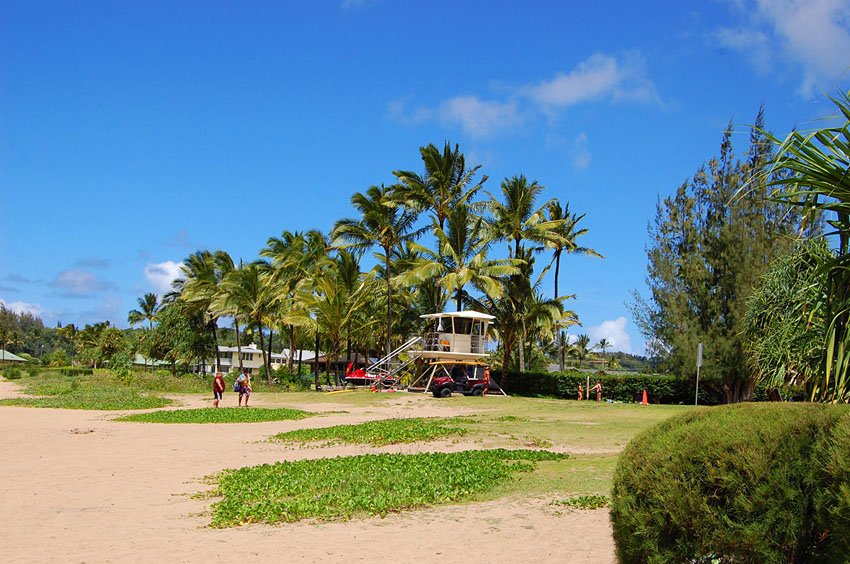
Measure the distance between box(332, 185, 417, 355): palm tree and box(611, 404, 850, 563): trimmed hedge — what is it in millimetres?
38915

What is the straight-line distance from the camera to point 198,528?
29.7 ft

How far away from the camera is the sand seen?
7.66 metres

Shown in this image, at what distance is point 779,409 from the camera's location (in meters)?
4.95

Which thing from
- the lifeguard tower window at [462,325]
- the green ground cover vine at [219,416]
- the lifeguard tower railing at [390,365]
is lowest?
the green ground cover vine at [219,416]

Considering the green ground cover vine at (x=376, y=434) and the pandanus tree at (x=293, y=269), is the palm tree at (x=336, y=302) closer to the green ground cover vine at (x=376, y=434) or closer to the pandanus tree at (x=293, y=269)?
the pandanus tree at (x=293, y=269)

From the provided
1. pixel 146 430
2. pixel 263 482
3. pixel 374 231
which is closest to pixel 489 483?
pixel 263 482

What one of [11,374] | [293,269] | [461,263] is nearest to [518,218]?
[461,263]

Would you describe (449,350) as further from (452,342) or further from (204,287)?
(204,287)

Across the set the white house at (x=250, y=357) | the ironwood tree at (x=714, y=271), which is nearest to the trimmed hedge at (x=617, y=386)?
the ironwood tree at (x=714, y=271)

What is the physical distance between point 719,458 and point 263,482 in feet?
27.0

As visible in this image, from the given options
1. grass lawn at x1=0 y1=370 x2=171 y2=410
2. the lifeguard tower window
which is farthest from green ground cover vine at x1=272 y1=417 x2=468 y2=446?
the lifeguard tower window

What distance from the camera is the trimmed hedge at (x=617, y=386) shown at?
38.2m

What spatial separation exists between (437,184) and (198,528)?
36039mm

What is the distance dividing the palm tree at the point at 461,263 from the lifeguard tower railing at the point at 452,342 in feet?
10.5
